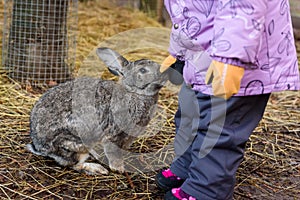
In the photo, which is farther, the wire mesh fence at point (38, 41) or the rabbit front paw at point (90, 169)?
the wire mesh fence at point (38, 41)

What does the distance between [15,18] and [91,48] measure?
110 centimetres

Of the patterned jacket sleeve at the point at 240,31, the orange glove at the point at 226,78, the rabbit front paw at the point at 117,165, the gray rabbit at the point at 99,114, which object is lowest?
the rabbit front paw at the point at 117,165

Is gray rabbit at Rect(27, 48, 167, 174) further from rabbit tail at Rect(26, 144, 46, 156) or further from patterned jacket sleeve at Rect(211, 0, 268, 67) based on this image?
patterned jacket sleeve at Rect(211, 0, 268, 67)

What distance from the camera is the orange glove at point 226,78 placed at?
212 centimetres

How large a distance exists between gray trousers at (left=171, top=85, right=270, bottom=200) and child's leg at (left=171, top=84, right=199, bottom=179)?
23mm

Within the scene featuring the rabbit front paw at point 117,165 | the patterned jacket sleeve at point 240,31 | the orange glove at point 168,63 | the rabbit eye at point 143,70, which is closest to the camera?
the patterned jacket sleeve at point 240,31

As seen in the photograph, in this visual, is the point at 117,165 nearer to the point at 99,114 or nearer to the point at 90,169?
the point at 90,169

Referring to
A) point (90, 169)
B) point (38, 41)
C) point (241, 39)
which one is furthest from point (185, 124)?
point (38, 41)

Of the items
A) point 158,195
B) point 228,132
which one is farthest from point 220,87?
point 158,195

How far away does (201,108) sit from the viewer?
2463 mm

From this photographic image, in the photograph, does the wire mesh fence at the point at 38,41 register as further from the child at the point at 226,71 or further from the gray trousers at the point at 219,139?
the gray trousers at the point at 219,139

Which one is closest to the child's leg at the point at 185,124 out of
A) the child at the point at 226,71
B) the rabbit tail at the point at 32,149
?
the child at the point at 226,71

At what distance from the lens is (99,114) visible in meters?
2.88

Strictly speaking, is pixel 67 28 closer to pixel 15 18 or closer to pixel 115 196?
pixel 15 18
